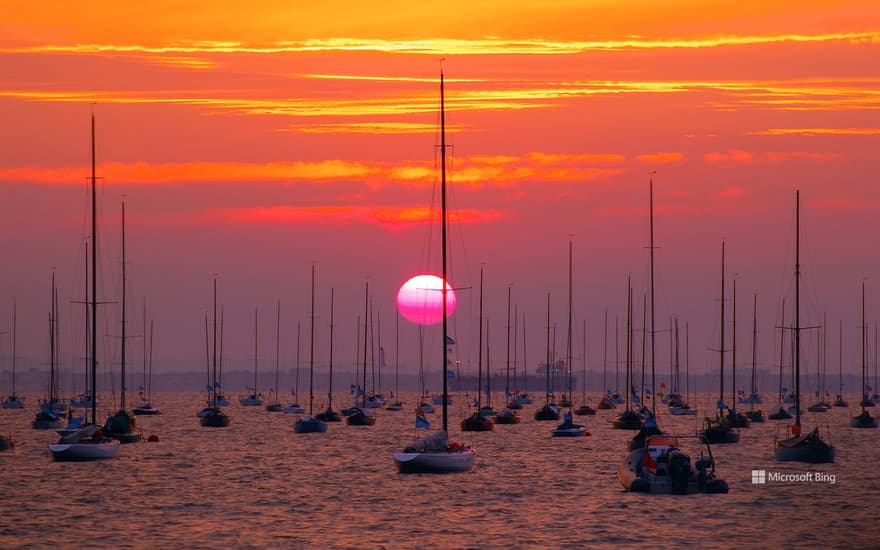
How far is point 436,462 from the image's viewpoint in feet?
267

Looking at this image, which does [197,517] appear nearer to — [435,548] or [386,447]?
[435,548]

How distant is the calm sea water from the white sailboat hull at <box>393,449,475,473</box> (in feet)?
4.71

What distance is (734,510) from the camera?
→ 72438 millimetres

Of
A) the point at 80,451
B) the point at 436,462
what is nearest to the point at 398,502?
the point at 436,462

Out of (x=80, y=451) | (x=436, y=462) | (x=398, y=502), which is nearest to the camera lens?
(x=398, y=502)

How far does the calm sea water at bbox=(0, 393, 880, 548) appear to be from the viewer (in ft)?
205

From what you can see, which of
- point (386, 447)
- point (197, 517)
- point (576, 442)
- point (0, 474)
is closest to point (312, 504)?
point (197, 517)

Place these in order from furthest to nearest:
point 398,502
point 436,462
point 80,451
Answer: point 80,451 → point 436,462 → point 398,502

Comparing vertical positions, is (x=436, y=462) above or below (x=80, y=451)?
above

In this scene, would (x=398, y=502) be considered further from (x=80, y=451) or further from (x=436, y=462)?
(x=80, y=451)

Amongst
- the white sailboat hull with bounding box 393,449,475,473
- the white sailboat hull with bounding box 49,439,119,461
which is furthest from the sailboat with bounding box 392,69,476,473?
the white sailboat hull with bounding box 49,439,119,461

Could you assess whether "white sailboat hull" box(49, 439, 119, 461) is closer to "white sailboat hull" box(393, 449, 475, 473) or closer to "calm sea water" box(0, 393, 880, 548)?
"calm sea water" box(0, 393, 880, 548)

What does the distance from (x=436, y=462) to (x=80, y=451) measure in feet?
95.8

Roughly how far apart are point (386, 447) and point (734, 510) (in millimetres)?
56891
